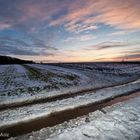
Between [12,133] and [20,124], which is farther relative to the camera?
[20,124]

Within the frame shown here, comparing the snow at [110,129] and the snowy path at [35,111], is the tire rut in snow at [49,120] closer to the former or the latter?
the snowy path at [35,111]

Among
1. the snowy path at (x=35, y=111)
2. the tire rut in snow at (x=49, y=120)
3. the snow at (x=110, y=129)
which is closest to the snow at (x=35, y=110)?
the snowy path at (x=35, y=111)

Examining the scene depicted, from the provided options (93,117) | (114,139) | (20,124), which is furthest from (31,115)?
(114,139)

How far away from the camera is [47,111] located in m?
9.08

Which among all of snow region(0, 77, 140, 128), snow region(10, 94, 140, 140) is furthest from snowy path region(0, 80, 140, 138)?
snow region(10, 94, 140, 140)

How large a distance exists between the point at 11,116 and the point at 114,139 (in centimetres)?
546

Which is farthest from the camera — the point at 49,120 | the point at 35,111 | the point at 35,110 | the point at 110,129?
the point at 35,110

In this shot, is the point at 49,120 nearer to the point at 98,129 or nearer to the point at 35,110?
the point at 35,110

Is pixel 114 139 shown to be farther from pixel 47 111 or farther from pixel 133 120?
pixel 47 111

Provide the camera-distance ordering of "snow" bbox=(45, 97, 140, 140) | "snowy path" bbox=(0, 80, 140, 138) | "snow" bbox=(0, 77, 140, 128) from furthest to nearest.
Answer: "snow" bbox=(0, 77, 140, 128) < "snowy path" bbox=(0, 80, 140, 138) < "snow" bbox=(45, 97, 140, 140)

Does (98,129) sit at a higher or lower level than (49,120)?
higher

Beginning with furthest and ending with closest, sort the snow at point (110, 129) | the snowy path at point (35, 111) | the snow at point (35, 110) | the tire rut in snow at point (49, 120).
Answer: the snow at point (35, 110), the snowy path at point (35, 111), the tire rut in snow at point (49, 120), the snow at point (110, 129)

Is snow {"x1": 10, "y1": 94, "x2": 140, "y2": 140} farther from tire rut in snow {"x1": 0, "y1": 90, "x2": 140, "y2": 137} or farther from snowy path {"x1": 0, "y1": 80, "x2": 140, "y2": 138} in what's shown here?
snowy path {"x1": 0, "y1": 80, "x2": 140, "y2": 138}

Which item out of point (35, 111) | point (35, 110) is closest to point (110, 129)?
point (35, 111)
